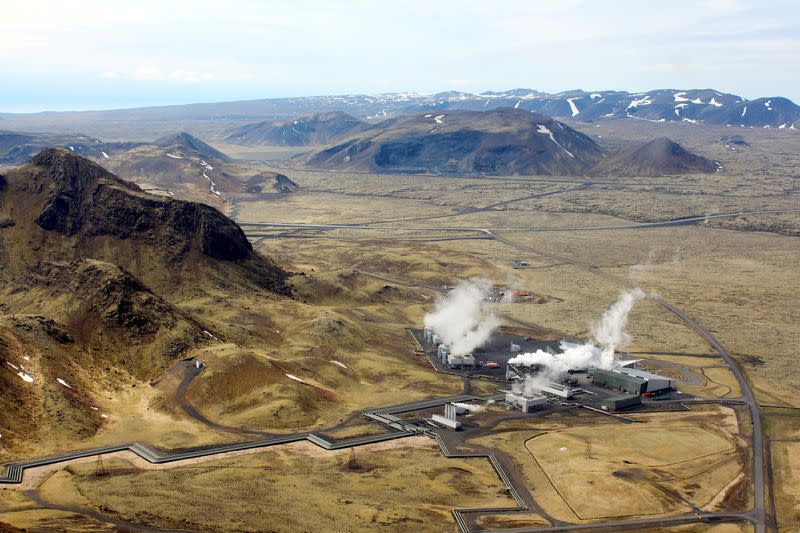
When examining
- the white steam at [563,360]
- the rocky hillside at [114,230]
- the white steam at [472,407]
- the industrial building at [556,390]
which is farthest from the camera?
the rocky hillside at [114,230]

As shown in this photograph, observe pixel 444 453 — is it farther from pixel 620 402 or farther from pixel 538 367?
pixel 538 367

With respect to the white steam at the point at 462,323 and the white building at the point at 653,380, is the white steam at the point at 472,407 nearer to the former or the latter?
the white steam at the point at 462,323

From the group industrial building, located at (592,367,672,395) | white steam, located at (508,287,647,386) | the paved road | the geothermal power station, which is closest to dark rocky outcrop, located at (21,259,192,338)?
the geothermal power station

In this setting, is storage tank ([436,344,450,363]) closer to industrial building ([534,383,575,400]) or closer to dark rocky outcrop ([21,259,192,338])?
industrial building ([534,383,575,400])

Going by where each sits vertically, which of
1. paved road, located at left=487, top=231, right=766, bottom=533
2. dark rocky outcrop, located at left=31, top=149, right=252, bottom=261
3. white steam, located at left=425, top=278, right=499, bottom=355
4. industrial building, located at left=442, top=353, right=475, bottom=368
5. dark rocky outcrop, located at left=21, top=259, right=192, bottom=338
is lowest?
paved road, located at left=487, top=231, right=766, bottom=533

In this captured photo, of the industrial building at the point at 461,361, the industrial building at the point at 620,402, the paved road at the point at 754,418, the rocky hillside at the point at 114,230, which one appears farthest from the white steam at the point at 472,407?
the rocky hillside at the point at 114,230

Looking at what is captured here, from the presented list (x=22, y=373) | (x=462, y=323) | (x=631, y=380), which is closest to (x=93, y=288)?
(x=22, y=373)
